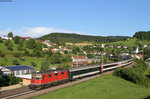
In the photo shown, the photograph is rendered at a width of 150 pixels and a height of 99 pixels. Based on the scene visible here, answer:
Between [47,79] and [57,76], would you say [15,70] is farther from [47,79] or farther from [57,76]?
[47,79]

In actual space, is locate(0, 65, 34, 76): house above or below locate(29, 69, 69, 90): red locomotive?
below

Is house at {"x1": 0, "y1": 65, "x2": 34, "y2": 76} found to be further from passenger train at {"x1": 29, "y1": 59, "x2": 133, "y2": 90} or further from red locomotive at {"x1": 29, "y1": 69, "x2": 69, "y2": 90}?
red locomotive at {"x1": 29, "y1": 69, "x2": 69, "y2": 90}

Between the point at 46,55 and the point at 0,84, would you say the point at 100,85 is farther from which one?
the point at 46,55

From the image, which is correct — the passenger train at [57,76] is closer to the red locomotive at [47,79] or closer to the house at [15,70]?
the red locomotive at [47,79]

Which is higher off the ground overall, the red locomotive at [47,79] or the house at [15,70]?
the red locomotive at [47,79]

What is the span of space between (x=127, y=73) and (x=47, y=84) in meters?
26.8

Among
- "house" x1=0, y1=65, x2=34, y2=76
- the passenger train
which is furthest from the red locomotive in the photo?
"house" x1=0, y1=65, x2=34, y2=76

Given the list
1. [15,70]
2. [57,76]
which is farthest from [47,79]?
[15,70]

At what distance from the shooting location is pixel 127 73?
5644cm

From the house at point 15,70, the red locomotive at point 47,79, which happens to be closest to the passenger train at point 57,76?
the red locomotive at point 47,79

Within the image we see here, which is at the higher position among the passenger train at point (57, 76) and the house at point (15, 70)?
the passenger train at point (57, 76)

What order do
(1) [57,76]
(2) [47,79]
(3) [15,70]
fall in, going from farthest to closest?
(3) [15,70] < (1) [57,76] < (2) [47,79]

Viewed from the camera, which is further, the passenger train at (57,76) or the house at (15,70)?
the house at (15,70)

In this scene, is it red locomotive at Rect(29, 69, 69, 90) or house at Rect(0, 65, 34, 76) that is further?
house at Rect(0, 65, 34, 76)
